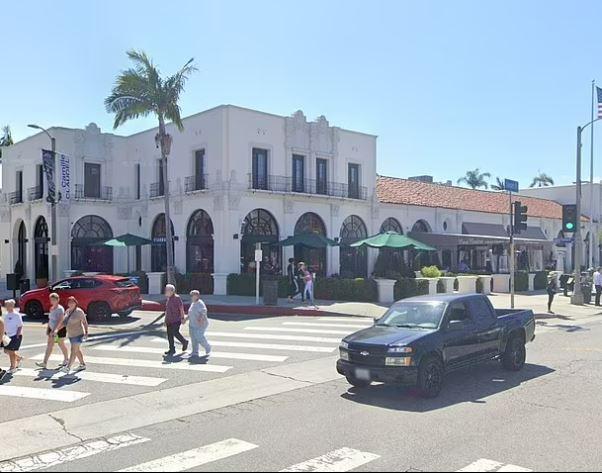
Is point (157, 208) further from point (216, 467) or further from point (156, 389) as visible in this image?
point (216, 467)

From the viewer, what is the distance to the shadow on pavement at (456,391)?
8.65 metres

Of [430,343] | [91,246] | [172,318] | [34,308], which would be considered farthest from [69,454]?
[91,246]

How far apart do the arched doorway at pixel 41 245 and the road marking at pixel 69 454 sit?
3106cm

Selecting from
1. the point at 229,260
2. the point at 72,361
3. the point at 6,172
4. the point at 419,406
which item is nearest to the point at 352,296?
the point at 229,260

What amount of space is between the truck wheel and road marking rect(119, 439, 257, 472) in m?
5.98

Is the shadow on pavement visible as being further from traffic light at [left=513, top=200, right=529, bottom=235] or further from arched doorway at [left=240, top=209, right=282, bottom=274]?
arched doorway at [left=240, top=209, right=282, bottom=274]

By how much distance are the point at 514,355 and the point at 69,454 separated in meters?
7.78

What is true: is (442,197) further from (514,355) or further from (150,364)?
(150,364)

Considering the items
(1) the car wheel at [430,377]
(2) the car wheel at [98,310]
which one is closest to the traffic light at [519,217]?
(1) the car wheel at [430,377]

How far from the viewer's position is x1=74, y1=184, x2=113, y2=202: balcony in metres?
35.0

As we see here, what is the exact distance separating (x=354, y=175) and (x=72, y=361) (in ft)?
82.0

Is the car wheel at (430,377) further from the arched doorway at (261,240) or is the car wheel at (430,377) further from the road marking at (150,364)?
the arched doorway at (261,240)

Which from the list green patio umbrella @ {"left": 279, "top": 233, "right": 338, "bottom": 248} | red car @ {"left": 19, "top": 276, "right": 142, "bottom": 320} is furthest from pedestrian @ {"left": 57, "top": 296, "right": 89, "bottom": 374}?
green patio umbrella @ {"left": 279, "top": 233, "right": 338, "bottom": 248}

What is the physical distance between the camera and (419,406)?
27.9 feet
